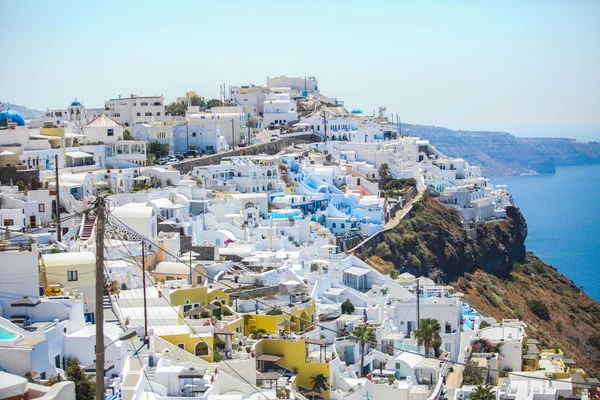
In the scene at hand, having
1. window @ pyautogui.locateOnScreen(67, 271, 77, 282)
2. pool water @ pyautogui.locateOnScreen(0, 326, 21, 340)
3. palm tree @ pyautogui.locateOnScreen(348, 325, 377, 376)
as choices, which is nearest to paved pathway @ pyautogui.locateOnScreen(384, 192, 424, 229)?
palm tree @ pyautogui.locateOnScreen(348, 325, 377, 376)

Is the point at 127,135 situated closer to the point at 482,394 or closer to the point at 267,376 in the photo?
the point at 267,376

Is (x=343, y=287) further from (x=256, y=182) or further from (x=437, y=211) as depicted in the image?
(x=437, y=211)

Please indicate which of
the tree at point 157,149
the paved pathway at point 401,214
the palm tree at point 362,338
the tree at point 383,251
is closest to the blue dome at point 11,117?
the tree at point 157,149

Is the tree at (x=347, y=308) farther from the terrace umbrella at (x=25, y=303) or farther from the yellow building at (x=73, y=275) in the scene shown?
the terrace umbrella at (x=25, y=303)

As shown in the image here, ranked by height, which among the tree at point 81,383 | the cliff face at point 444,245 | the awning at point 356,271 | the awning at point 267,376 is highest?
the tree at point 81,383

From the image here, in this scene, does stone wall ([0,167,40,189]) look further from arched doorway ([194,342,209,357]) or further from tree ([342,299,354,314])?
arched doorway ([194,342,209,357])

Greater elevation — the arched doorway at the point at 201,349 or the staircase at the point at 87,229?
the staircase at the point at 87,229

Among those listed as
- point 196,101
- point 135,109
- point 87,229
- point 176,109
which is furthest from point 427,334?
point 196,101
